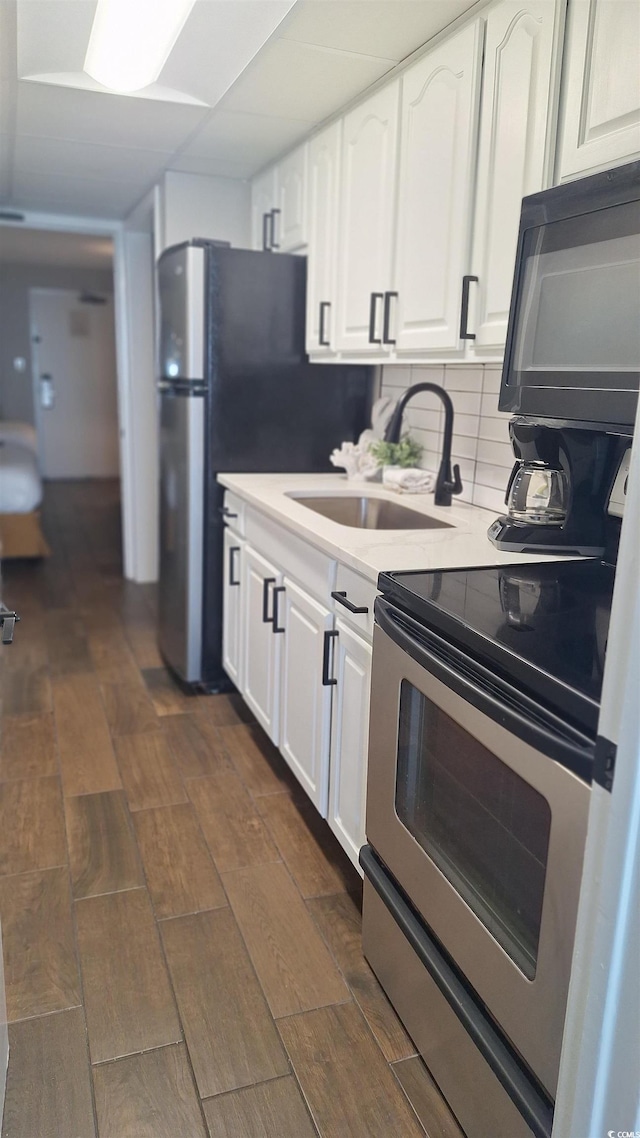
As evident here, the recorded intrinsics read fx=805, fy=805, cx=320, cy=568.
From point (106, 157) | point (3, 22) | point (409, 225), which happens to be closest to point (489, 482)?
point (409, 225)

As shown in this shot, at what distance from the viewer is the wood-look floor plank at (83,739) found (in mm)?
2506

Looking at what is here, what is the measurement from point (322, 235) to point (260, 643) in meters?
1.40

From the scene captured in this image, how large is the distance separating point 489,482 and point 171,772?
134 cm

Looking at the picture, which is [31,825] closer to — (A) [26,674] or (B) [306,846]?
(B) [306,846]

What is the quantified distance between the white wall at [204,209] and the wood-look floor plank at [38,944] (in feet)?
8.79

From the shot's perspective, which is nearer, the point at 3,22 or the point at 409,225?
the point at 3,22

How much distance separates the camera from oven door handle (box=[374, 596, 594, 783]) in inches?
39.8

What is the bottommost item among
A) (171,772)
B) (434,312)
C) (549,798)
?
(171,772)

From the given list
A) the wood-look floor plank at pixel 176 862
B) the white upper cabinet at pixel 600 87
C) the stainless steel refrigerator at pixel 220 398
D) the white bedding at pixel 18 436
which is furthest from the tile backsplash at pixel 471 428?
the white bedding at pixel 18 436

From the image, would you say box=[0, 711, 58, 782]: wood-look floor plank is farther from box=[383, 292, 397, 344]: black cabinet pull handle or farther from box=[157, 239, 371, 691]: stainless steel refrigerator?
box=[383, 292, 397, 344]: black cabinet pull handle

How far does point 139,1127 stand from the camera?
53.4 inches

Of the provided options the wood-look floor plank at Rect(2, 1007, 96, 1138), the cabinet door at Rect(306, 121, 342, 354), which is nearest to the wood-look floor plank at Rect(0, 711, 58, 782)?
the wood-look floor plank at Rect(2, 1007, 96, 1138)

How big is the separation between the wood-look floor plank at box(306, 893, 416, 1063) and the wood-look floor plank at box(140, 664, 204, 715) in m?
1.24

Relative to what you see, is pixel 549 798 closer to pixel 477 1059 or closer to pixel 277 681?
pixel 477 1059
